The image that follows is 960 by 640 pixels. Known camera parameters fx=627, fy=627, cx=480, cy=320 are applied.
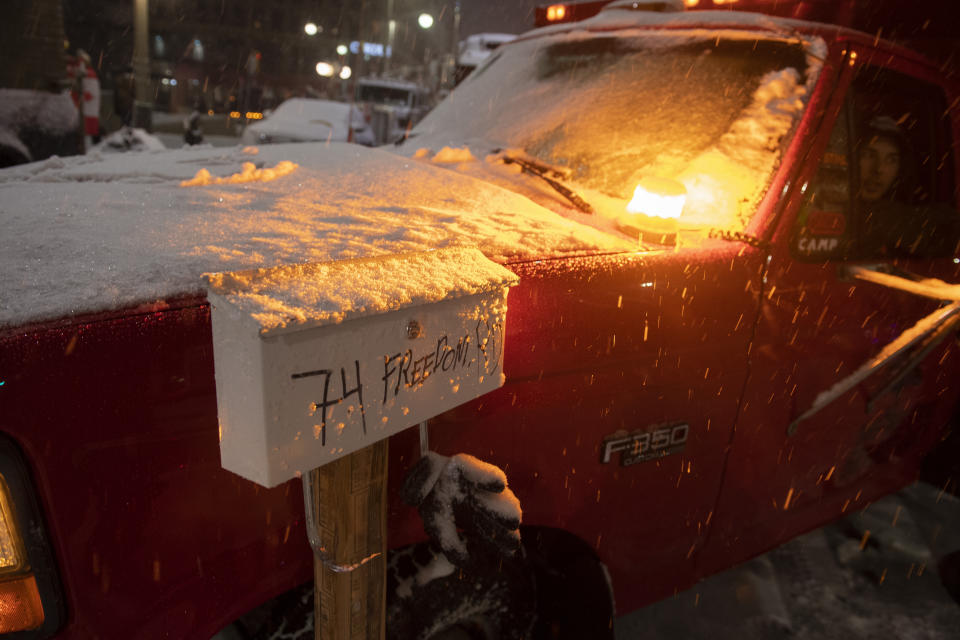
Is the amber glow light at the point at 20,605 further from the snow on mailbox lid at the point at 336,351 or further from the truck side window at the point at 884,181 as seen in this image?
the truck side window at the point at 884,181

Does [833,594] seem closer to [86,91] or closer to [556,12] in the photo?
[556,12]

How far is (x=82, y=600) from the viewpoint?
2.97 feet

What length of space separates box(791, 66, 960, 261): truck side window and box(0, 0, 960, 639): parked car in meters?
0.01

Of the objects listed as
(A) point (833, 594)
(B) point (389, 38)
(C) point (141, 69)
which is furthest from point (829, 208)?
(B) point (389, 38)

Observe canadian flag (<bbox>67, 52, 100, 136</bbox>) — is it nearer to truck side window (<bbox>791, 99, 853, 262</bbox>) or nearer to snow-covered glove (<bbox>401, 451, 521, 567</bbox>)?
truck side window (<bbox>791, 99, 853, 262</bbox>)

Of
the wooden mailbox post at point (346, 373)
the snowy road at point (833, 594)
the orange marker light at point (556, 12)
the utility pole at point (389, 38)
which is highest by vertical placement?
the utility pole at point (389, 38)

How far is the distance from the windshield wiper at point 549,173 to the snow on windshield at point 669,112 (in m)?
0.04

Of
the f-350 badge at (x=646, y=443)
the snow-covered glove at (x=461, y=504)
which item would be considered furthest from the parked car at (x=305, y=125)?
the snow-covered glove at (x=461, y=504)

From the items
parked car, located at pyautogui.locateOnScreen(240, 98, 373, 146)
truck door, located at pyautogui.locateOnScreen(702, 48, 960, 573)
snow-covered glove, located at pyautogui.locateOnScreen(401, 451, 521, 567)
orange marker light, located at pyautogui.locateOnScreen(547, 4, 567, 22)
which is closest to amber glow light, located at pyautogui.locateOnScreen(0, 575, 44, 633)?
snow-covered glove, located at pyautogui.locateOnScreen(401, 451, 521, 567)

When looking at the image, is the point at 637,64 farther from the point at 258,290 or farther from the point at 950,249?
the point at 258,290

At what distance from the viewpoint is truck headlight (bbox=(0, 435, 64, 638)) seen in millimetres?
823

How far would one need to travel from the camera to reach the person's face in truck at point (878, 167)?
6.69 feet

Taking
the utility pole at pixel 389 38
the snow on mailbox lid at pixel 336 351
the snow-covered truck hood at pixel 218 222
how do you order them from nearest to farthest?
the snow on mailbox lid at pixel 336 351, the snow-covered truck hood at pixel 218 222, the utility pole at pixel 389 38

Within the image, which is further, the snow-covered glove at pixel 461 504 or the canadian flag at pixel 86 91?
the canadian flag at pixel 86 91
